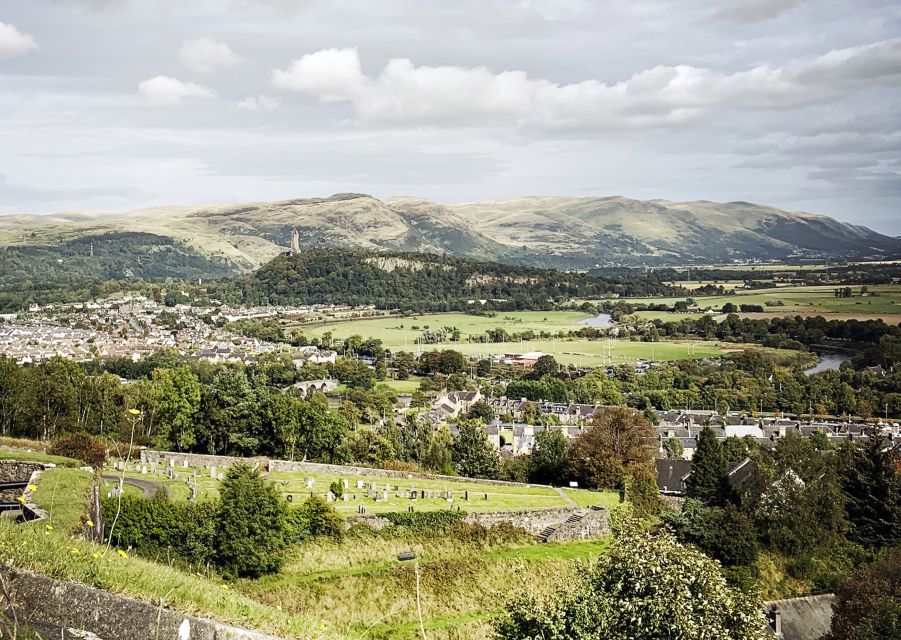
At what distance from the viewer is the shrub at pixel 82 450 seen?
2764 cm

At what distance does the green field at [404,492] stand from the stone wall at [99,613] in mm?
19592

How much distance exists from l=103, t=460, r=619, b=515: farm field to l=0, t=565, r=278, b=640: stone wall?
19522 mm

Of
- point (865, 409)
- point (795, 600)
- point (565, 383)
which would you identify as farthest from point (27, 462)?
point (865, 409)

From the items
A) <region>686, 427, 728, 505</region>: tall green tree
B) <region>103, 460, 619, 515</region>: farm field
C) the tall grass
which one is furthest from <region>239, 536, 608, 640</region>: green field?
the tall grass

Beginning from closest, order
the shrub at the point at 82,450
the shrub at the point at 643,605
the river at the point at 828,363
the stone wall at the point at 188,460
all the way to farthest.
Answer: the shrub at the point at 643,605 → the shrub at the point at 82,450 → the stone wall at the point at 188,460 → the river at the point at 828,363

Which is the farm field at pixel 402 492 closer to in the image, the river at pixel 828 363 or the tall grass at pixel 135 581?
the tall grass at pixel 135 581

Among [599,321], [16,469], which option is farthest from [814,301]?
[16,469]

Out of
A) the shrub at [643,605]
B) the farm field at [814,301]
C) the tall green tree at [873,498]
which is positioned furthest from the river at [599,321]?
the shrub at [643,605]

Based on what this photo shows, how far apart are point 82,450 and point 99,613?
77.7 ft

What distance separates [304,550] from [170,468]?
322 inches

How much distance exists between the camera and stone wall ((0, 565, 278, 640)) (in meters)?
6.88

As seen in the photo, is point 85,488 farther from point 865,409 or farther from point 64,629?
point 865,409

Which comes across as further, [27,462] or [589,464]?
[589,464]

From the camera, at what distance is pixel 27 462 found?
22438 millimetres
